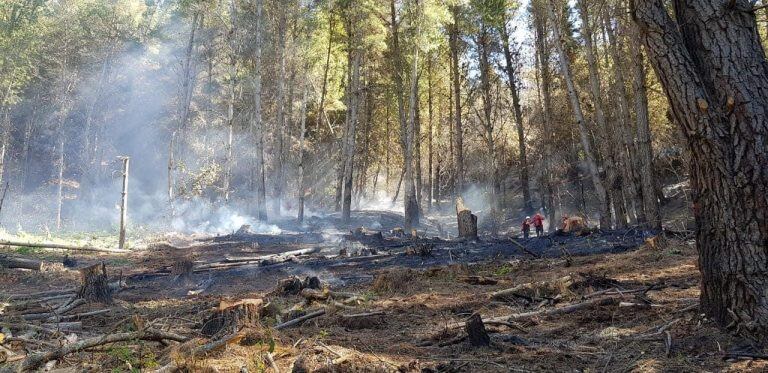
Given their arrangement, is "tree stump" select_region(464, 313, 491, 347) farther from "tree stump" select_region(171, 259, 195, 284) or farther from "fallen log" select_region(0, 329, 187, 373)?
"tree stump" select_region(171, 259, 195, 284)

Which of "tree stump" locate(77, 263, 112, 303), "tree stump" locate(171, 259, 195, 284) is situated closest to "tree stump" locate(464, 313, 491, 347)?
"tree stump" locate(77, 263, 112, 303)

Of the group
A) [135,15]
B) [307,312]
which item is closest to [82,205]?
[135,15]

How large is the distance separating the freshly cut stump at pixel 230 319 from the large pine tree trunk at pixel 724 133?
4.06 metres

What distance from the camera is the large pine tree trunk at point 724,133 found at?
430 cm

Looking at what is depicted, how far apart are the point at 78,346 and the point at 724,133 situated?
5165 mm

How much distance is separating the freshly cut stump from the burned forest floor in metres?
0.02

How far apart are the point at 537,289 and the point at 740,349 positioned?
3.09m

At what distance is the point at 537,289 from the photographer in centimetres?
716

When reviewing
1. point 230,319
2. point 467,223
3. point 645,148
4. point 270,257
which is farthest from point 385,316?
point 467,223

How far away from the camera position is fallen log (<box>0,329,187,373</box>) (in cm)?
366

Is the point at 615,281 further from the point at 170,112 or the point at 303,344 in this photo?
the point at 170,112

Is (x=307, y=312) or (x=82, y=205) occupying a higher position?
(x=82, y=205)

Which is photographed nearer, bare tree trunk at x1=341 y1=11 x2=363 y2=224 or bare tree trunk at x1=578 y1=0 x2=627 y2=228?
bare tree trunk at x1=578 y1=0 x2=627 y2=228

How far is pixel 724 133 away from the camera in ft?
14.5
